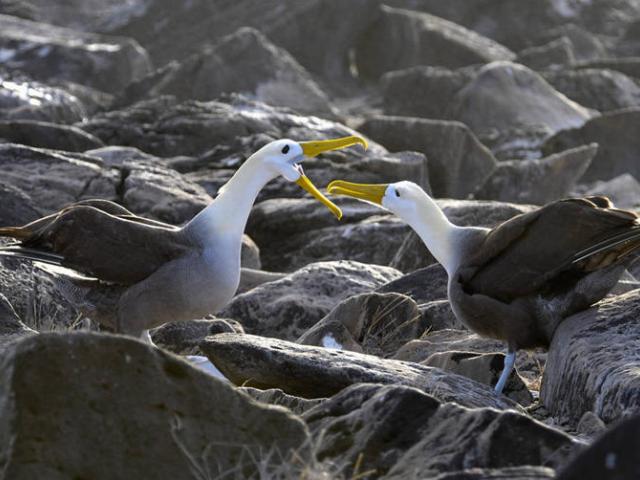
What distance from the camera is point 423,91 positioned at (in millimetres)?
24391

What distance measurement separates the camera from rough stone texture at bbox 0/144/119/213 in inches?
475

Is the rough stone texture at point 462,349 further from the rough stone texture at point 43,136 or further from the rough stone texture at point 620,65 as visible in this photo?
the rough stone texture at point 620,65

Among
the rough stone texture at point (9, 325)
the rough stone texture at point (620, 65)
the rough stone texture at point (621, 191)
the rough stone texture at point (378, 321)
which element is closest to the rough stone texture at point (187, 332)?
the rough stone texture at point (378, 321)

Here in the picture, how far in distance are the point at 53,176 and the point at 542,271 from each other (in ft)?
19.1

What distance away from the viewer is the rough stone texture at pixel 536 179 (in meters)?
16.7

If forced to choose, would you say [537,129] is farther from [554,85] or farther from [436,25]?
[436,25]

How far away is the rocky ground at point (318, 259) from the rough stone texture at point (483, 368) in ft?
0.05

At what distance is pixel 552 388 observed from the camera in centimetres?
729

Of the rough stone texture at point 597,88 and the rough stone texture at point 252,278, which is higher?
the rough stone texture at point 252,278

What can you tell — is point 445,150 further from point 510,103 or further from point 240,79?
point 240,79

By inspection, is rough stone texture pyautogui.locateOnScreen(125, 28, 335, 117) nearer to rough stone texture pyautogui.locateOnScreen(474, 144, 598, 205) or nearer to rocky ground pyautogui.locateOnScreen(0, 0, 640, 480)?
rocky ground pyautogui.locateOnScreen(0, 0, 640, 480)

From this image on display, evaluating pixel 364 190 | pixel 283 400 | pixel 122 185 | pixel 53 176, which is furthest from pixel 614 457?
pixel 122 185

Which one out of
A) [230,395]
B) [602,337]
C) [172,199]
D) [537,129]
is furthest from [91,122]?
[230,395]

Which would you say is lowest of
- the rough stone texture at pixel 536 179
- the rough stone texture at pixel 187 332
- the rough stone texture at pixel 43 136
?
the rough stone texture at pixel 536 179
